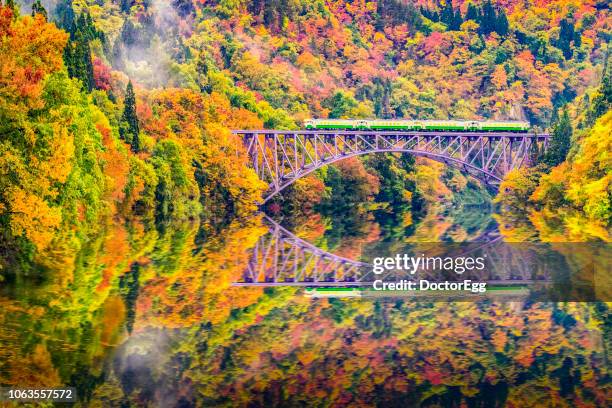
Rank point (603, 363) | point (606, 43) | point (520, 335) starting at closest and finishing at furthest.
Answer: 1. point (603, 363)
2. point (520, 335)
3. point (606, 43)

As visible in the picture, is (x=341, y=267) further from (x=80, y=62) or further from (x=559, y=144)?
(x=559, y=144)

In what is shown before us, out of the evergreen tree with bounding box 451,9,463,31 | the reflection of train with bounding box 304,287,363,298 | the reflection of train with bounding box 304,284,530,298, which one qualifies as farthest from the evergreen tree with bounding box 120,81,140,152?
the evergreen tree with bounding box 451,9,463,31

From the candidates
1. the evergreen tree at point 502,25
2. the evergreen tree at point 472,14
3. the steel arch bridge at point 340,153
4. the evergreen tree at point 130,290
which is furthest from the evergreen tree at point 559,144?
the evergreen tree at point 472,14

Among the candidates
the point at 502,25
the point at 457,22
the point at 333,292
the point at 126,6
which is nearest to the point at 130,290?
the point at 333,292

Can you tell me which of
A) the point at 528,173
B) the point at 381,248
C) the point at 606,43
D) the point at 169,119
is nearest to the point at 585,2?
the point at 606,43

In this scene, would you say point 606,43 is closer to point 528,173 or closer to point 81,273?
point 528,173

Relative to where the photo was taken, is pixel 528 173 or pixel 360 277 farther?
pixel 528 173

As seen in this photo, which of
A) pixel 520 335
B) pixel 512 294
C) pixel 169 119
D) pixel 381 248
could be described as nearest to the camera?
pixel 520 335
